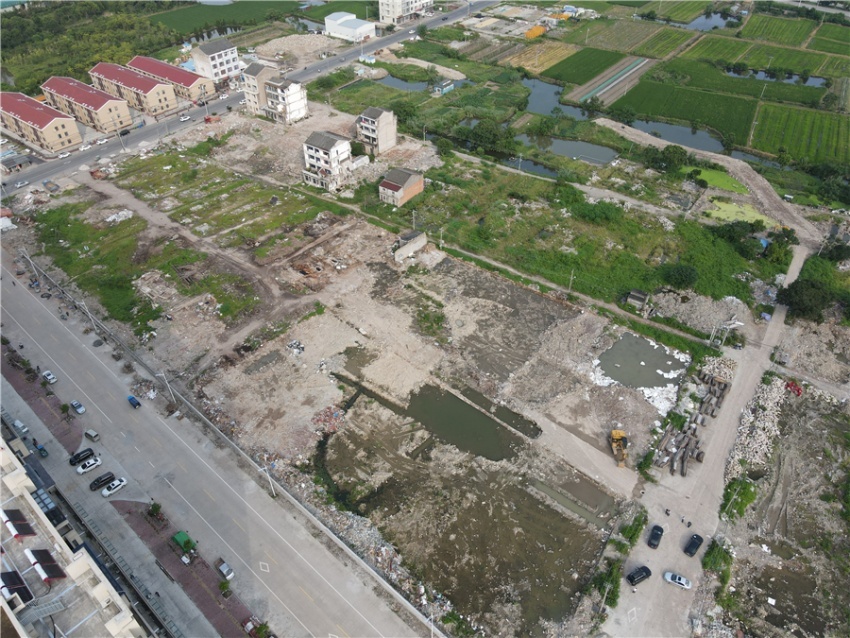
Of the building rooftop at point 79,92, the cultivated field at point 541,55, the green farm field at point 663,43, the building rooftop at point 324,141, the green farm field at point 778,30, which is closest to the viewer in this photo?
the building rooftop at point 324,141

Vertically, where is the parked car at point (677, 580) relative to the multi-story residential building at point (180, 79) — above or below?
below

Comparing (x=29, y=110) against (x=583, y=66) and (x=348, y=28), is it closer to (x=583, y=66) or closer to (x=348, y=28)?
(x=348, y=28)

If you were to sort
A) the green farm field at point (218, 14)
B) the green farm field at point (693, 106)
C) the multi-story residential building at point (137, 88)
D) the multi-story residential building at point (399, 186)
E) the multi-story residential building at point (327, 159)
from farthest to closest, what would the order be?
the green farm field at point (218, 14) → the green farm field at point (693, 106) → the multi-story residential building at point (137, 88) → the multi-story residential building at point (327, 159) → the multi-story residential building at point (399, 186)

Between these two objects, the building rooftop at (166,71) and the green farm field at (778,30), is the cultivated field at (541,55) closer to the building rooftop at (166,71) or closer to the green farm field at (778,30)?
the green farm field at (778,30)

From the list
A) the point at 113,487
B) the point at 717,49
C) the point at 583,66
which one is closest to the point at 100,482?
the point at 113,487

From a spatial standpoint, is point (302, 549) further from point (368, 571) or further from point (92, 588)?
point (92, 588)

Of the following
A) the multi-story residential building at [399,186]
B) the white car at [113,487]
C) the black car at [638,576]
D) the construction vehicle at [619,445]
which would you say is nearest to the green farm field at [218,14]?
the multi-story residential building at [399,186]

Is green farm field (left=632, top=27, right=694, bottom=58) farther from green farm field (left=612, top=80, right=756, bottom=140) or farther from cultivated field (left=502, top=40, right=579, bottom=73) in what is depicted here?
green farm field (left=612, top=80, right=756, bottom=140)
